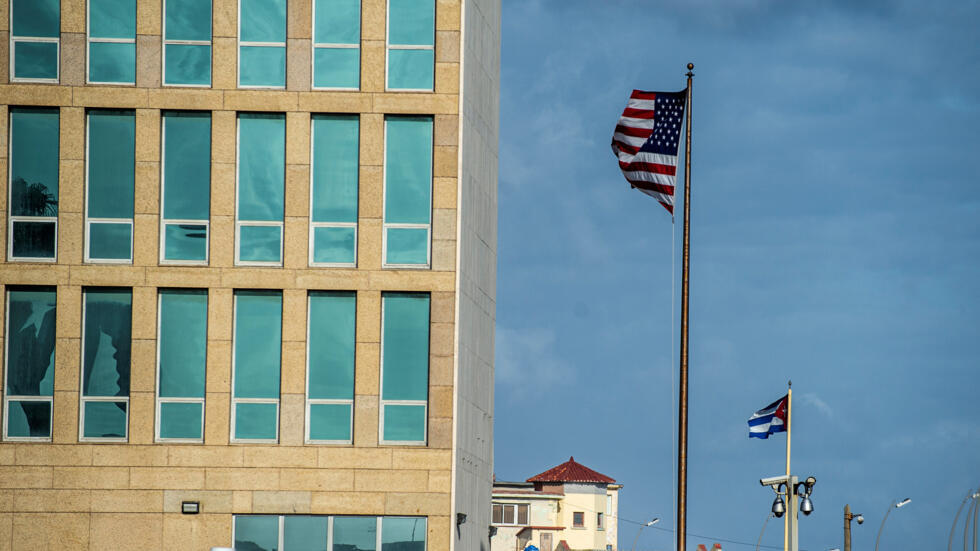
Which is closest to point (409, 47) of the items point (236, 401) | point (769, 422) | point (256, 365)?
point (256, 365)

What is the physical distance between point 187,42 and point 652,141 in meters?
10.1

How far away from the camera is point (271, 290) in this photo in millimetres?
31906

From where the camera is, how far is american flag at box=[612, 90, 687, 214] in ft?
108

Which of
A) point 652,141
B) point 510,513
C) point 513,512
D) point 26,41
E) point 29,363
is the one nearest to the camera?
point 29,363

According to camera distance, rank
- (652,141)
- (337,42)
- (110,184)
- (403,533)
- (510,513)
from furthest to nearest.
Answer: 1. (510,513)
2. (652,141)
3. (337,42)
4. (110,184)
5. (403,533)

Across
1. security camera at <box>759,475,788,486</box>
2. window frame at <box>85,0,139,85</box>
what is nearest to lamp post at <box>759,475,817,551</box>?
security camera at <box>759,475,788,486</box>

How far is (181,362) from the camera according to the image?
3162 cm

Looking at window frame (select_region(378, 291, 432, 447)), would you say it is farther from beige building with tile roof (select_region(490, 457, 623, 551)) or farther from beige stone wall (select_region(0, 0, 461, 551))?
beige building with tile roof (select_region(490, 457, 623, 551))

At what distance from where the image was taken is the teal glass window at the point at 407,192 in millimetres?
32219

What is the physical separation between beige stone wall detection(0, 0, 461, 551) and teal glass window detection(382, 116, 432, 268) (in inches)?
9.1

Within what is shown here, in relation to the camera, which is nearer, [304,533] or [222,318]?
[304,533]

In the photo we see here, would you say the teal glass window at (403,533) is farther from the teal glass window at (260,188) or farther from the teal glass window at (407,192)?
the teal glass window at (260,188)

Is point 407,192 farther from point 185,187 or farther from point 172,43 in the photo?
point 172,43

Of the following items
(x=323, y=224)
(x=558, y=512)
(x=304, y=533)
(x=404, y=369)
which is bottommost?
(x=558, y=512)
